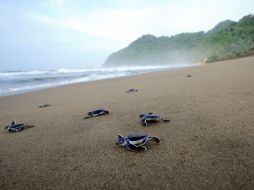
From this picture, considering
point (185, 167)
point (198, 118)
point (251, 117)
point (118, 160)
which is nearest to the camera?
point (185, 167)

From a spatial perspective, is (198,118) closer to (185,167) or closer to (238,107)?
(238,107)

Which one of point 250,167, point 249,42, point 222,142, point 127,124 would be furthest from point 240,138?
point 249,42

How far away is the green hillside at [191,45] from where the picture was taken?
28.3m

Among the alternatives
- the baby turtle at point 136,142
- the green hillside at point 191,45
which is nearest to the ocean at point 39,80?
the baby turtle at point 136,142

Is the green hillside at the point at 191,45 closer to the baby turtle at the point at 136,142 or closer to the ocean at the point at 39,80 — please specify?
the ocean at the point at 39,80

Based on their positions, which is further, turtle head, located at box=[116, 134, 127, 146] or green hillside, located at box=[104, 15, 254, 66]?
green hillside, located at box=[104, 15, 254, 66]

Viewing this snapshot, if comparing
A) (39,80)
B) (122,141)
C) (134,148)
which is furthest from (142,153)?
(39,80)

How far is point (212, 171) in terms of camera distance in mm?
1937

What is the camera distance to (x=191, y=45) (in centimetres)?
5541

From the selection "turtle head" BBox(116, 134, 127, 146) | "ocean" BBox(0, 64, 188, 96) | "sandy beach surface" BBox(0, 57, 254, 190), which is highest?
"turtle head" BBox(116, 134, 127, 146)

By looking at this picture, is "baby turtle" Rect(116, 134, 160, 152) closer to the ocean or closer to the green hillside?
the ocean

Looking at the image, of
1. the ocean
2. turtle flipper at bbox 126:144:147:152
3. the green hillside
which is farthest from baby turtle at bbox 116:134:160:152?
the green hillside

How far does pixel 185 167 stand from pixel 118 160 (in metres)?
0.66

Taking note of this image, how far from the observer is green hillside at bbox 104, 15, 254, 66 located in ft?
92.8
